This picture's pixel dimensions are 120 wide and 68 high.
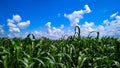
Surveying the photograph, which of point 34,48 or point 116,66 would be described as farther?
point 34,48

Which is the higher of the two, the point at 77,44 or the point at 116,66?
the point at 77,44

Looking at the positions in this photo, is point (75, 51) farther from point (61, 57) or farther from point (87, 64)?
point (61, 57)

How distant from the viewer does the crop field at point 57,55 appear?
14.2ft

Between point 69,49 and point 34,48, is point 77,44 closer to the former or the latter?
point 69,49

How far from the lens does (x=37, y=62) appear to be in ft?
14.9

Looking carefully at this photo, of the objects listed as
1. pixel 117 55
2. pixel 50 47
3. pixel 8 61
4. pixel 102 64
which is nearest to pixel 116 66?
pixel 102 64

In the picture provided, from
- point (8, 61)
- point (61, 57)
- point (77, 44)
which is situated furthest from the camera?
point (77, 44)

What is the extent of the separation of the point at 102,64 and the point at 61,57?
0.91m

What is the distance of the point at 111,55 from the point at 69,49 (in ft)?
→ 2.82

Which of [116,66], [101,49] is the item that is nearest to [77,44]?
[101,49]

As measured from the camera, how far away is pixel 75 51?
5.64m

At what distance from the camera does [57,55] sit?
15.6ft

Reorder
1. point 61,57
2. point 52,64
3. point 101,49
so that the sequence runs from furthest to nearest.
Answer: point 101,49, point 61,57, point 52,64

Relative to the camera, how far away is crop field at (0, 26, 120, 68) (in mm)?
4320
